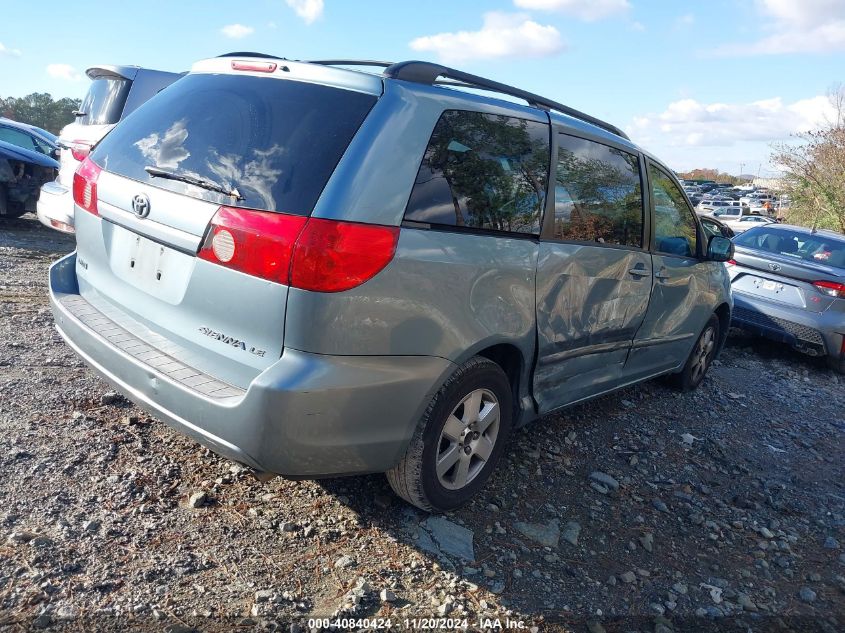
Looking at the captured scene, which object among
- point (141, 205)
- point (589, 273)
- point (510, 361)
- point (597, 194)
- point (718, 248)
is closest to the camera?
point (141, 205)

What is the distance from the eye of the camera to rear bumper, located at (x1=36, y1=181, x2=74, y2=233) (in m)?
7.17

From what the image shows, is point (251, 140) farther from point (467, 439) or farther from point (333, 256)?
point (467, 439)

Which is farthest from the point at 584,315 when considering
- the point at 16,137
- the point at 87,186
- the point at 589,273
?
the point at 16,137

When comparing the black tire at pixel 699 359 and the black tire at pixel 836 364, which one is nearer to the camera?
the black tire at pixel 699 359

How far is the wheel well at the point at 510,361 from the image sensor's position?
10.2 ft

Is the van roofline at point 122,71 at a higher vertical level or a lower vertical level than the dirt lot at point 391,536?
higher

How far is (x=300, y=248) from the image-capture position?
2266 millimetres

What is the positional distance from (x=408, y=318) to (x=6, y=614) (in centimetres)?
165

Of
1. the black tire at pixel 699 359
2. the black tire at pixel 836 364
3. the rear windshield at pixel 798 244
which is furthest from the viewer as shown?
the rear windshield at pixel 798 244

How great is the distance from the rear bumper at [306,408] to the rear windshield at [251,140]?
1.94 feet

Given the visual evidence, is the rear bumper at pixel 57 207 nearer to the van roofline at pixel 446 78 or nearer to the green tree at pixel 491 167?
the van roofline at pixel 446 78

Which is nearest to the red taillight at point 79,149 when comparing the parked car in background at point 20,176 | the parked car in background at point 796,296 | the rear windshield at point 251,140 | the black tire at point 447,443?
the parked car in background at point 20,176

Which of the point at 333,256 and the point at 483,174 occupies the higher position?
the point at 483,174

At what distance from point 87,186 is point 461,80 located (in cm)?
178
